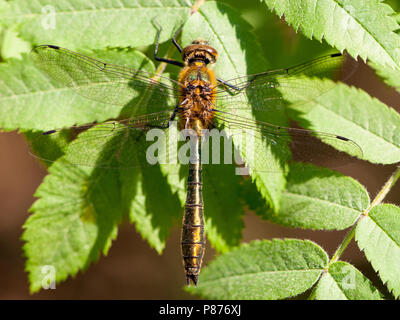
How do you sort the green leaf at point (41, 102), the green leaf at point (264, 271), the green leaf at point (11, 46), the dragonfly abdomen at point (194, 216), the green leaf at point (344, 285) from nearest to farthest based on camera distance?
the green leaf at point (344, 285) < the green leaf at point (264, 271) < the green leaf at point (41, 102) < the dragonfly abdomen at point (194, 216) < the green leaf at point (11, 46)

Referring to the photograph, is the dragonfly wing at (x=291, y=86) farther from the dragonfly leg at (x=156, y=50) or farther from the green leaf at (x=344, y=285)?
the green leaf at (x=344, y=285)

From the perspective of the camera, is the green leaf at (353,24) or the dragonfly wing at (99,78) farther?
the dragonfly wing at (99,78)

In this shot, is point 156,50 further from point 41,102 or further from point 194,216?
point 194,216

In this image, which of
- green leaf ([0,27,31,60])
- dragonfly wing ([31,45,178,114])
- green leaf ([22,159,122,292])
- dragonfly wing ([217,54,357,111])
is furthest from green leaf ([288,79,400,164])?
green leaf ([0,27,31,60])

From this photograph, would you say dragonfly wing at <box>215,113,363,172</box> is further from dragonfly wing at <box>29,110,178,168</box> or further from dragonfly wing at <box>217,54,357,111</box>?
dragonfly wing at <box>29,110,178,168</box>

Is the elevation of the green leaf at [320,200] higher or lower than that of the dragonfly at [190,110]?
lower

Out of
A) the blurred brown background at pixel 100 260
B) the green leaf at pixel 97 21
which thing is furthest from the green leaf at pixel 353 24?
the blurred brown background at pixel 100 260

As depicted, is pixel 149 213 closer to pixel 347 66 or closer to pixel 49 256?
pixel 49 256
